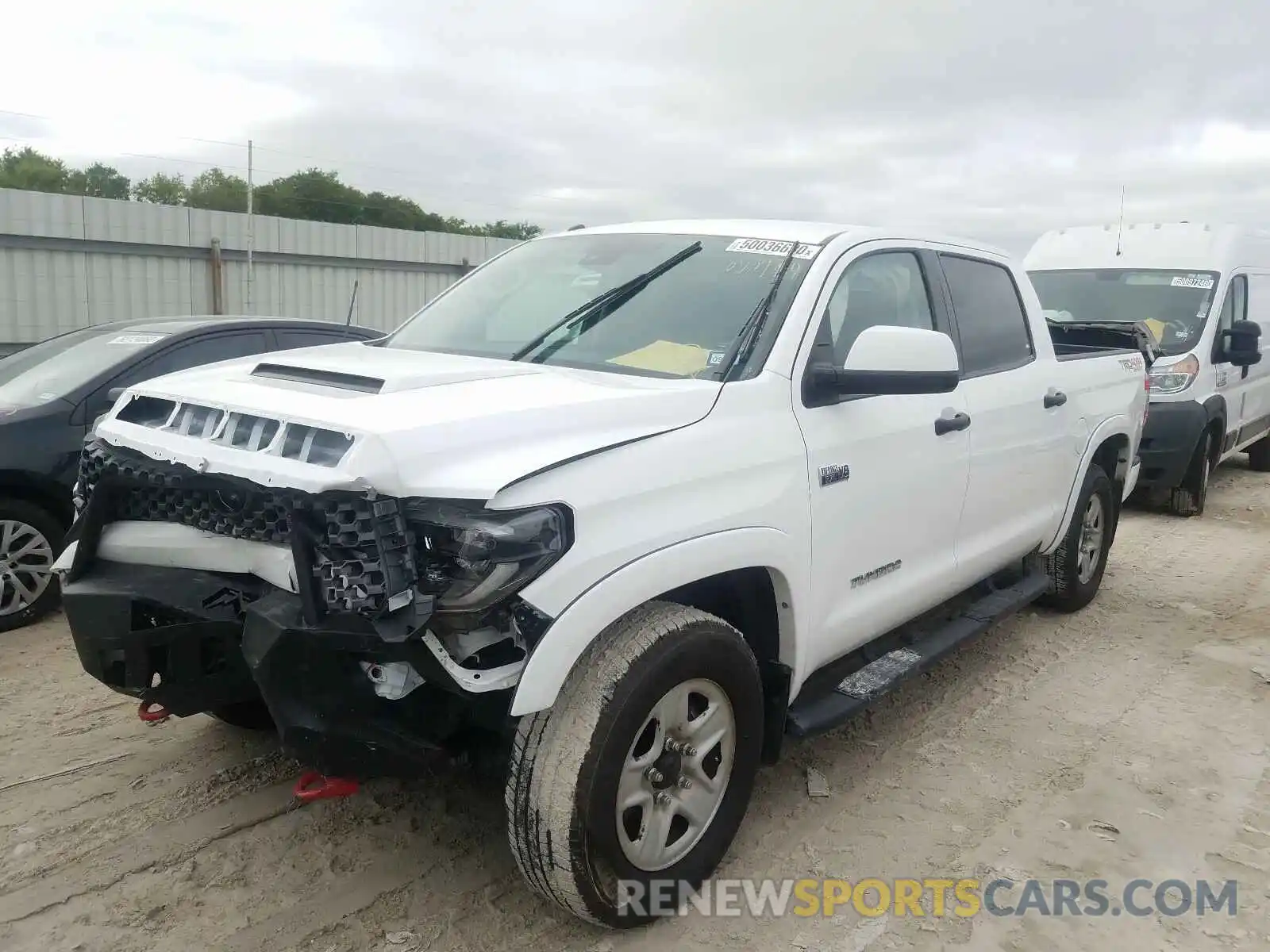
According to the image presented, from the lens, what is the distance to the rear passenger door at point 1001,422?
161 inches

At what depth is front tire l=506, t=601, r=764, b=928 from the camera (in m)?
2.45

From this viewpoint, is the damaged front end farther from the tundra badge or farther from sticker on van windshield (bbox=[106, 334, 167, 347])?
sticker on van windshield (bbox=[106, 334, 167, 347])

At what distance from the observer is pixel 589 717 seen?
8.05 feet

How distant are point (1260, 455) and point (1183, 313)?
3.46 metres

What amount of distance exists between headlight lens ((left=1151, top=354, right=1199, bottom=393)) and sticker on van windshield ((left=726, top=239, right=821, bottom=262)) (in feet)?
20.7

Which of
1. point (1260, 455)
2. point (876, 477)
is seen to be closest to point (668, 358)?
point (876, 477)

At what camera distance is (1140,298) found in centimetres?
934

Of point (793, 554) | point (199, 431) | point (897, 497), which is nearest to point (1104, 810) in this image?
point (897, 497)

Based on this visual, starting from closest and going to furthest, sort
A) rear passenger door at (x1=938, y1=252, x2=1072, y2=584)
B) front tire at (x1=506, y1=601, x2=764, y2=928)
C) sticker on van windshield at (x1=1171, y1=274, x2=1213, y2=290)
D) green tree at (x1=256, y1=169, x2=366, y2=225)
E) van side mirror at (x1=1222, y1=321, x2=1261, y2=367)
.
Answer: front tire at (x1=506, y1=601, x2=764, y2=928)
rear passenger door at (x1=938, y1=252, x2=1072, y2=584)
van side mirror at (x1=1222, y1=321, x2=1261, y2=367)
sticker on van windshield at (x1=1171, y1=274, x2=1213, y2=290)
green tree at (x1=256, y1=169, x2=366, y2=225)

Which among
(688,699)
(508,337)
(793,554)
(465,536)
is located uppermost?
(508,337)

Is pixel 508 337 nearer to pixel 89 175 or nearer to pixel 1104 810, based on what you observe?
pixel 1104 810

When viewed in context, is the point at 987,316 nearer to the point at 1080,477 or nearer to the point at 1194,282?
the point at 1080,477

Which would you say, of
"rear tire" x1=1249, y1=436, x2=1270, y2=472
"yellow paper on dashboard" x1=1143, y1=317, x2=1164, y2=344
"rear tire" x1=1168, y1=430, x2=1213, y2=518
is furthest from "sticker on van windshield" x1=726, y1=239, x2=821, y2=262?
"rear tire" x1=1249, y1=436, x2=1270, y2=472

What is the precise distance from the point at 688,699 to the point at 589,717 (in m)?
0.43
